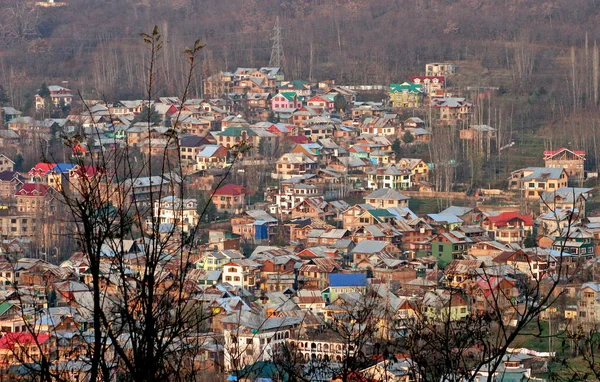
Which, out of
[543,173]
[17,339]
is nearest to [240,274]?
[543,173]

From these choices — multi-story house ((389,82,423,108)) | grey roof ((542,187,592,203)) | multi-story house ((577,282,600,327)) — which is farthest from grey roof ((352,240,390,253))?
multi-story house ((389,82,423,108))

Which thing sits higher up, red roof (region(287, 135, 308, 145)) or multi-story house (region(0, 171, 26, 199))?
red roof (region(287, 135, 308, 145))

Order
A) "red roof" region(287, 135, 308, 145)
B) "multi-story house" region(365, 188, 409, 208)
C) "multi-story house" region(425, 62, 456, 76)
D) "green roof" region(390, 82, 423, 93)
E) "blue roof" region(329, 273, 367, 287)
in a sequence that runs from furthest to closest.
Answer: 1. "multi-story house" region(425, 62, 456, 76)
2. "green roof" region(390, 82, 423, 93)
3. "red roof" region(287, 135, 308, 145)
4. "multi-story house" region(365, 188, 409, 208)
5. "blue roof" region(329, 273, 367, 287)

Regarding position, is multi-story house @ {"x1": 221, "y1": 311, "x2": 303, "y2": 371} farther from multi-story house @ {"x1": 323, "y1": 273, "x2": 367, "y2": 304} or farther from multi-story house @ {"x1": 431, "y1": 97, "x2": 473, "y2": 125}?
multi-story house @ {"x1": 431, "y1": 97, "x2": 473, "y2": 125}

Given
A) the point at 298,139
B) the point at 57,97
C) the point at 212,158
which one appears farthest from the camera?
the point at 57,97

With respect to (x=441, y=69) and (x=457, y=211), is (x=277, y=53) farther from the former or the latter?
(x=457, y=211)

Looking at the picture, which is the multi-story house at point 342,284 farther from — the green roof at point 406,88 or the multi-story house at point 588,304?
the green roof at point 406,88

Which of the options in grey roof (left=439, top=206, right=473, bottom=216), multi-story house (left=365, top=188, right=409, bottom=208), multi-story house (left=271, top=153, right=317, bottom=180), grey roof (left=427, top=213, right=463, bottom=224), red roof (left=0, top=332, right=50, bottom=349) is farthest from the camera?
multi-story house (left=271, top=153, right=317, bottom=180)

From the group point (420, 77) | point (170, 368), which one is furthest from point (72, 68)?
point (170, 368)
